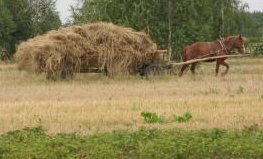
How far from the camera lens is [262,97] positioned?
18672 millimetres

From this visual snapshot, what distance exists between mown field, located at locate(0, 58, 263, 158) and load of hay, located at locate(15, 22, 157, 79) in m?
0.62

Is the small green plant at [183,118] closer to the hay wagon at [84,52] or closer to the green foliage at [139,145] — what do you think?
the green foliage at [139,145]

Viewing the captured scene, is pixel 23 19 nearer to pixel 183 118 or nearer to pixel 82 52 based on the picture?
pixel 82 52

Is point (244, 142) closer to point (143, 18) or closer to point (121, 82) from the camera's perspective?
point (121, 82)

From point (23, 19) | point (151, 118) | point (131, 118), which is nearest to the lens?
point (151, 118)

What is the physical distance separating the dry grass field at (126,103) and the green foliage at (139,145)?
1.70 meters

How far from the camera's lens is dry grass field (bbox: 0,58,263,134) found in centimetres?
1395

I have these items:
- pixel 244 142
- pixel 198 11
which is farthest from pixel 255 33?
pixel 244 142

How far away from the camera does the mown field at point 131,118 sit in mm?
10133

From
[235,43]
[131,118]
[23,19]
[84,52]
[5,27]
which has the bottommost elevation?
[131,118]

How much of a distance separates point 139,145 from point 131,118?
167 inches

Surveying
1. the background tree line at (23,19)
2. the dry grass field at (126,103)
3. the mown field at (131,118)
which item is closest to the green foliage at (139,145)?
the mown field at (131,118)

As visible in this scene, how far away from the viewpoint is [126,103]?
58.3 ft

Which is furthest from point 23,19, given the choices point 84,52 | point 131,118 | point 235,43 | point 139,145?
point 139,145
